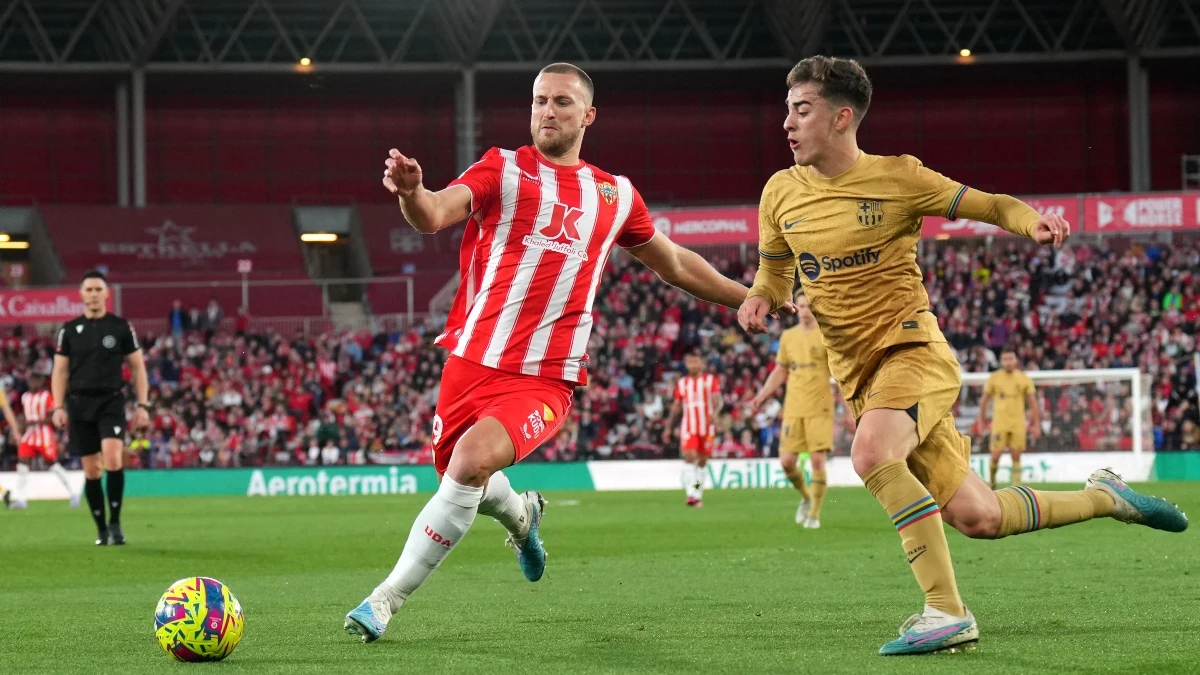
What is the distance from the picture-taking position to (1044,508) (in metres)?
5.91

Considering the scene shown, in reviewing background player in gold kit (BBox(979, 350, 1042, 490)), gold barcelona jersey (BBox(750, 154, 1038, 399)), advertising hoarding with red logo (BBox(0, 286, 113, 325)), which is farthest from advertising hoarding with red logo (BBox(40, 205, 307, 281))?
gold barcelona jersey (BBox(750, 154, 1038, 399))

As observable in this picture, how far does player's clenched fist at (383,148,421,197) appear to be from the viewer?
17.2 ft

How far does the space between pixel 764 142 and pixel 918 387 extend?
4038 centimetres

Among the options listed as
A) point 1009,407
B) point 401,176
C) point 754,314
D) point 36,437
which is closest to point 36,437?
point 36,437

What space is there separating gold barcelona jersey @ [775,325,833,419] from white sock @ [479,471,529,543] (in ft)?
28.4

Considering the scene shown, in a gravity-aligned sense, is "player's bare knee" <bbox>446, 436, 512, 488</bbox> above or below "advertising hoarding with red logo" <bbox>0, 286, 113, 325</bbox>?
below

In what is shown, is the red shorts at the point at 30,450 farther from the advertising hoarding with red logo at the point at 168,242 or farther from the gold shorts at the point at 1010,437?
the advertising hoarding with red logo at the point at 168,242

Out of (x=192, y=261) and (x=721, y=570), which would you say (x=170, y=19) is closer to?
(x=192, y=261)

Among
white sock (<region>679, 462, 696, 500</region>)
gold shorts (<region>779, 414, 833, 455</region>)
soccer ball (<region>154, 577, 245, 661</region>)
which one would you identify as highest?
gold shorts (<region>779, 414, 833, 455</region>)

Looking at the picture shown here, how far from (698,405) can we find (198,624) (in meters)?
15.6

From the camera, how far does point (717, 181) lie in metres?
45.6

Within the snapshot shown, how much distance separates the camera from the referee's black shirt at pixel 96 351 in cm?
1234

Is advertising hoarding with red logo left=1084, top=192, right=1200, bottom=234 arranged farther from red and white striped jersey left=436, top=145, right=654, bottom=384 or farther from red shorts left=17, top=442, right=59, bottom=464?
red and white striped jersey left=436, top=145, right=654, bottom=384

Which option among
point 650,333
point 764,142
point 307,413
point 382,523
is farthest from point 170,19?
point 382,523
